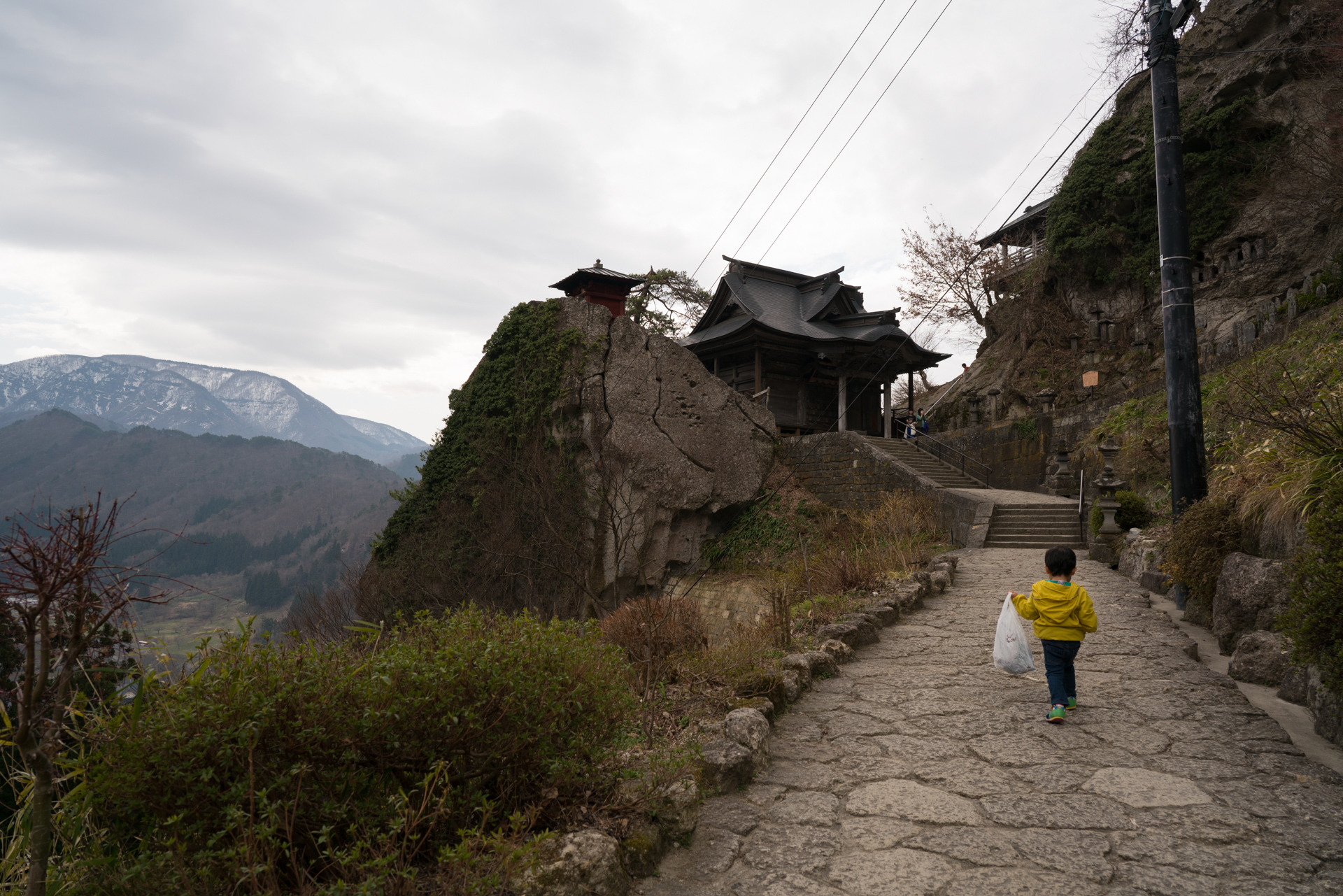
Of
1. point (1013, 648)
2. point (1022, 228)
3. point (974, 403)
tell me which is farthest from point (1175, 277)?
point (1022, 228)

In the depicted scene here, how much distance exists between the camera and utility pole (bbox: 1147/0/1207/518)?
6734 millimetres

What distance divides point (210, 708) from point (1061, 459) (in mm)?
17347

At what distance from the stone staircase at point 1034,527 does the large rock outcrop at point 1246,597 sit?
6.85 metres

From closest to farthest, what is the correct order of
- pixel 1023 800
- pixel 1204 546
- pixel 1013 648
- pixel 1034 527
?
pixel 1023 800
pixel 1013 648
pixel 1204 546
pixel 1034 527

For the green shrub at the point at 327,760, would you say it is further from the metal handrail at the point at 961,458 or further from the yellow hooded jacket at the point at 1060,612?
the metal handrail at the point at 961,458

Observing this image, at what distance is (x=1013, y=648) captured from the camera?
4.82 metres

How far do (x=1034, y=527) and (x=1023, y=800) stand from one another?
1097 centimetres

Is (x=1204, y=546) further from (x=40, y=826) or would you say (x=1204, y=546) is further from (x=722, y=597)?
(x=722, y=597)

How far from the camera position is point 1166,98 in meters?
6.86

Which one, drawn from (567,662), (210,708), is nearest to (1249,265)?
(567,662)

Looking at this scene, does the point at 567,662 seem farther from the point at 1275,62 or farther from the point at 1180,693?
the point at 1275,62

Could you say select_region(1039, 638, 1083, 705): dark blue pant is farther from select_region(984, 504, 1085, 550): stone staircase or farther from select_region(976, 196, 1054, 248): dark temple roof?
select_region(976, 196, 1054, 248): dark temple roof

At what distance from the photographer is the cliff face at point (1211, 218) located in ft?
57.6

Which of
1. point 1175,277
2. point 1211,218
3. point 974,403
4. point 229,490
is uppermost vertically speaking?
point 1211,218
